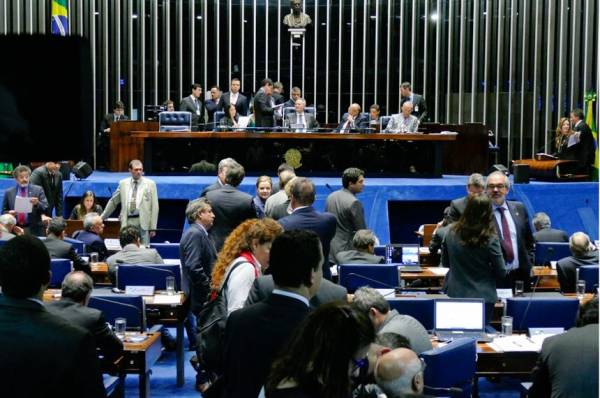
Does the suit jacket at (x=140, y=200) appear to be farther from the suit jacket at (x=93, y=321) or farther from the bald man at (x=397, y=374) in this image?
the bald man at (x=397, y=374)

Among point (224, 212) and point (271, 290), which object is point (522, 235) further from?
point (271, 290)

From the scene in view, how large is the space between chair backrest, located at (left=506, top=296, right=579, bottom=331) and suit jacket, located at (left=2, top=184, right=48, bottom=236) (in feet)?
23.5

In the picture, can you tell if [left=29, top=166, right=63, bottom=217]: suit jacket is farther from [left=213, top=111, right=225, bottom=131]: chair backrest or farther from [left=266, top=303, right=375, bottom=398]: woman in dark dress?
[left=266, top=303, right=375, bottom=398]: woman in dark dress

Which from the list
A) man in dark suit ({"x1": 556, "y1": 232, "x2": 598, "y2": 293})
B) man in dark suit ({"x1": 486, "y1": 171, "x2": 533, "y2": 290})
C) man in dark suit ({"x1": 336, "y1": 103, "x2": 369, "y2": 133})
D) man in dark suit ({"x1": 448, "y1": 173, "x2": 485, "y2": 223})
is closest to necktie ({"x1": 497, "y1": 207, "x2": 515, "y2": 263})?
man in dark suit ({"x1": 486, "y1": 171, "x2": 533, "y2": 290})

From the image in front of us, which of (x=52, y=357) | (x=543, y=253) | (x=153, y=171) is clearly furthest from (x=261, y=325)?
(x=153, y=171)

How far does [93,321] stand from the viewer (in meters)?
6.02

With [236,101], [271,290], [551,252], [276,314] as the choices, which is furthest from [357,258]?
[236,101]

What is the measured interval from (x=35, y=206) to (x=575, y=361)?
9.25m

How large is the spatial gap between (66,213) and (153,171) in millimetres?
1815

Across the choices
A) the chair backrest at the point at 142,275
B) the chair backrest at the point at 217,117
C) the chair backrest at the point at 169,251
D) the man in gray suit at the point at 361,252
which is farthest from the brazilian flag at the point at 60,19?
the man in gray suit at the point at 361,252

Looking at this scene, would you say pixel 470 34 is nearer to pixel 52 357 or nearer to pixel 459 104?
pixel 459 104

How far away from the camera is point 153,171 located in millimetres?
17078

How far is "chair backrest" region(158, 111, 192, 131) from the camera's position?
16.9 meters

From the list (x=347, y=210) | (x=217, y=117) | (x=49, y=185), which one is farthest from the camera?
(x=217, y=117)
